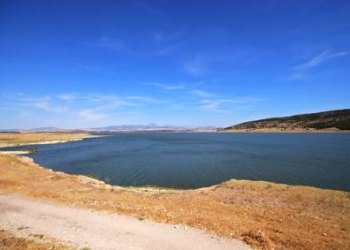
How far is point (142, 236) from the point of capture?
13.9m

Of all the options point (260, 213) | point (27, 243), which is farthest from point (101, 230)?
point (260, 213)

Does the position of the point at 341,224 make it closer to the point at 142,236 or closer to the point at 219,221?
the point at 219,221

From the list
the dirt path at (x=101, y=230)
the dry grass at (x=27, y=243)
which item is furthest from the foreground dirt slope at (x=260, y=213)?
the dry grass at (x=27, y=243)

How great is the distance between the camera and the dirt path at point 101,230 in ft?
42.9

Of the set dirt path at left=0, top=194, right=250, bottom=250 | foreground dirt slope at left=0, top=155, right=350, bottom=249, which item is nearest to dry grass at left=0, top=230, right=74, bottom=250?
dirt path at left=0, top=194, right=250, bottom=250

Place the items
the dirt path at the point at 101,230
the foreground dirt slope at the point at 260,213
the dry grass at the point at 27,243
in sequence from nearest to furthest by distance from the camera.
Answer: the dry grass at the point at 27,243, the dirt path at the point at 101,230, the foreground dirt slope at the point at 260,213

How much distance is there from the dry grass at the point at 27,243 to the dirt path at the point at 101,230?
1.75 ft

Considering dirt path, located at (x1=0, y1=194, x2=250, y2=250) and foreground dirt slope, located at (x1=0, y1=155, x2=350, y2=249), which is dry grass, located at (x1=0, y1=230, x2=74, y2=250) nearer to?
dirt path, located at (x1=0, y1=194, x2=250, y2=250)

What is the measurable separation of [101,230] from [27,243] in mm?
3289

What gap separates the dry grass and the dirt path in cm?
53

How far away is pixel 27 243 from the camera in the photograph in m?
13.1

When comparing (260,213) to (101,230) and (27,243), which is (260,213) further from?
(27,243)

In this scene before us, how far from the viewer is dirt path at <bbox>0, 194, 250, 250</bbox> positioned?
1308 centimetres

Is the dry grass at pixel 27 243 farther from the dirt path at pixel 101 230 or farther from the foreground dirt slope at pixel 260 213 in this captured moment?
the foreground dirt slope at pixel 260 213
